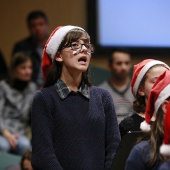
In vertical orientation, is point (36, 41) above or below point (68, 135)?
below

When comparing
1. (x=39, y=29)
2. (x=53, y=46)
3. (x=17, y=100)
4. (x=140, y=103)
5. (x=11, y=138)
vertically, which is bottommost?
(x=11, y=138)

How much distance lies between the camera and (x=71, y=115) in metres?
2.67

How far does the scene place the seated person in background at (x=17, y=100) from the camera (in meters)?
4.81

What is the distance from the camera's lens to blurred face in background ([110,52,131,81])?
15.5ft

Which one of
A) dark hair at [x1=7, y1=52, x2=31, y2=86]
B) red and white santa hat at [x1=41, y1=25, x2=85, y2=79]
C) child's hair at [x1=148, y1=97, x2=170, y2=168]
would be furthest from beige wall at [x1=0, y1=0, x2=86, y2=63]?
child's hair at [x1=148, y1=97, x2=170, y2=168]

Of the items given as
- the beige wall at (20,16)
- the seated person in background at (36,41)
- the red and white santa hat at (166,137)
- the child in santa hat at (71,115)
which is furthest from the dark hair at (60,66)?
the beige wall at (20,16)

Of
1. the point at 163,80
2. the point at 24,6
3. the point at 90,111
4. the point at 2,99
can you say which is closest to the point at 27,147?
the point at 2,99

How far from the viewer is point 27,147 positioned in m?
4.75

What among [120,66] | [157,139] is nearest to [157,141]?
[157,139]

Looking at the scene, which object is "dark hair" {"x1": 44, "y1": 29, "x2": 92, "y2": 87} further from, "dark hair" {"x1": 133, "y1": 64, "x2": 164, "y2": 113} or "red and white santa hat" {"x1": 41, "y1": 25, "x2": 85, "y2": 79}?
"dark hair" {"x1": 133, "y1": 64, "x2": 164, "y2": 113}

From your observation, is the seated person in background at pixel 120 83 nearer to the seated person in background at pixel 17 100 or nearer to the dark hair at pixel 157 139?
the seated person in background at pixel 17 100

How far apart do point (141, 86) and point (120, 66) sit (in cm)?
182

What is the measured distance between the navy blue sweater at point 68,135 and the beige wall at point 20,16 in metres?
3.30

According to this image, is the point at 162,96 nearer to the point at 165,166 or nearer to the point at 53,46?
the point at 165,166
